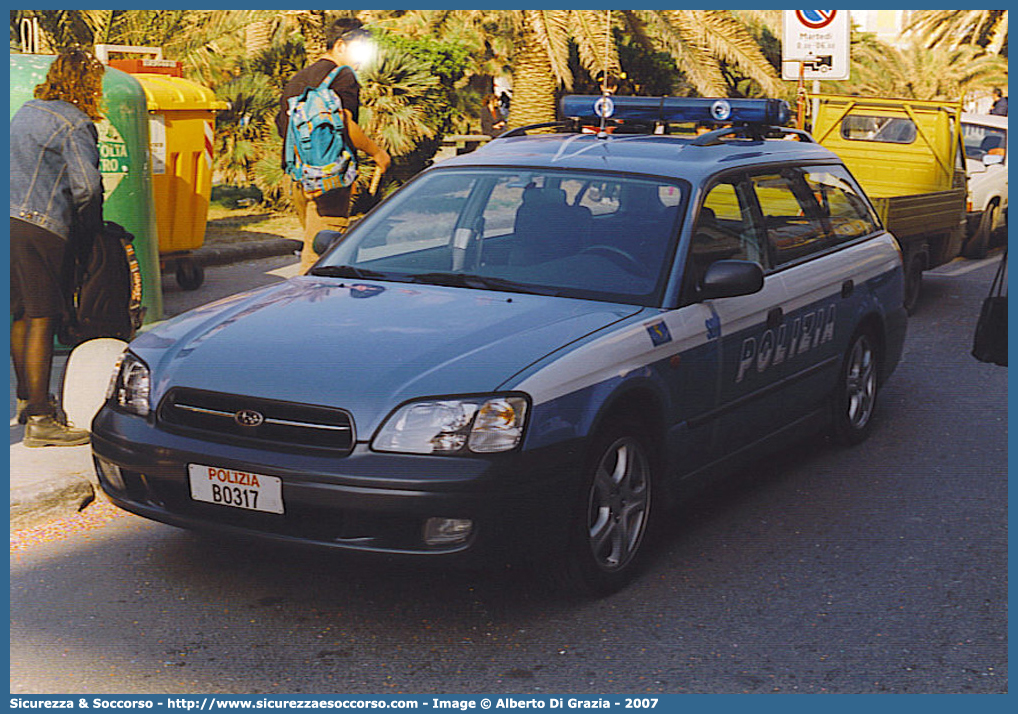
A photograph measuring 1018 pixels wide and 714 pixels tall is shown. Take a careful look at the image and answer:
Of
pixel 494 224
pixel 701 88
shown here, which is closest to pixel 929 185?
pixel 701 88

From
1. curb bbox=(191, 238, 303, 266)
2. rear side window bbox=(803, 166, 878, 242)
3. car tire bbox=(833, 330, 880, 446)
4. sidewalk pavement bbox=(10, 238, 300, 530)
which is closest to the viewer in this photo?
sidewalk pavement bbox=(10, 238, 300, 530)

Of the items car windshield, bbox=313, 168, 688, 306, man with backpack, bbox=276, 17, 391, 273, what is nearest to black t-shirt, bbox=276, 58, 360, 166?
man with backpack, bbox=276, 17, 391, 273

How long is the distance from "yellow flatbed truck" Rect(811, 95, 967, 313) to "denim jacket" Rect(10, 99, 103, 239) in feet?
26.0

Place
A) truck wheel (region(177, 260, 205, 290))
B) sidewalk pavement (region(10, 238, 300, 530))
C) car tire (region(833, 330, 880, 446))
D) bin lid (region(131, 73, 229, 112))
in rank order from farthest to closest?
truck wheel (region(177, 260, 205, 290))
bin lid (region(131, 73, 229, 112))
car tire (region(833, 330, 880, 446))
sidewalk pavement (region(10, 238, 300, 530))

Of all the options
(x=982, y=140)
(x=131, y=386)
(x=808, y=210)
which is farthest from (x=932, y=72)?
(x=131, y=386)

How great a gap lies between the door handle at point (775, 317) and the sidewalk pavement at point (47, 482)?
2.92m

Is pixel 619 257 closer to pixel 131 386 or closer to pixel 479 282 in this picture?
pixel 479 282

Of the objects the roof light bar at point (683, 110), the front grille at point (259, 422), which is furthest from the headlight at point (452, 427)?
the roof light bar at point (683, 110)

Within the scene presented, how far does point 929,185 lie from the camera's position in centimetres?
1317

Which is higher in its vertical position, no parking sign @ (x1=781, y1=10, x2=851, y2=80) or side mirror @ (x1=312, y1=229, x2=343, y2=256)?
no parking sign @ (x1=781, y1=10, x2=851, y2=80)

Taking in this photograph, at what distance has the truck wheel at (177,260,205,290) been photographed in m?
11.3

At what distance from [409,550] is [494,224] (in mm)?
1800

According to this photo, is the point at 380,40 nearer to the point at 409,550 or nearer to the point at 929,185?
the point at 929,185

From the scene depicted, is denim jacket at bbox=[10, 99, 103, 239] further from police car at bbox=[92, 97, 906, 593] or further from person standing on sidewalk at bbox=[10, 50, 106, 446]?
police car at bbox=[92, 97, 906, 593]
